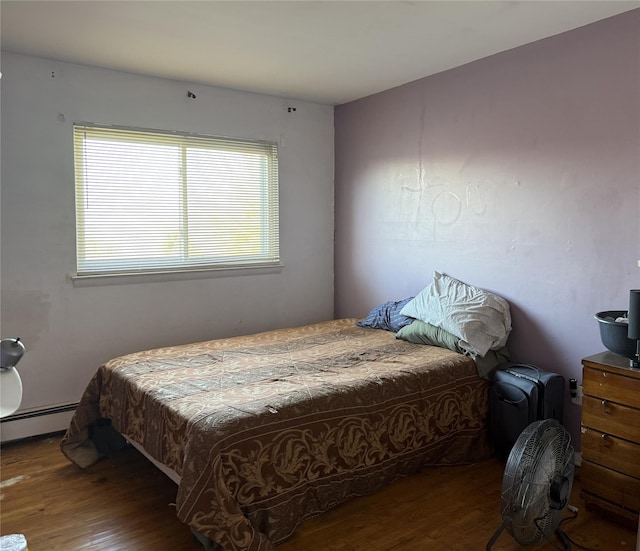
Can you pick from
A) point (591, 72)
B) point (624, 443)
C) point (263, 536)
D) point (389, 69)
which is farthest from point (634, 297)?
point (389, 69)

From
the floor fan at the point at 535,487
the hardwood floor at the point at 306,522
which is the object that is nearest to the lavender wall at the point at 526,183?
the hardwood floor at the point at 306,522

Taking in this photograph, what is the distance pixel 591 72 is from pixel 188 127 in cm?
265

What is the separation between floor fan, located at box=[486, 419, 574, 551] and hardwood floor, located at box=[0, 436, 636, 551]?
19cm

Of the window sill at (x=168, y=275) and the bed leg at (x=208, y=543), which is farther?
the window sill at (x=168, y=275)

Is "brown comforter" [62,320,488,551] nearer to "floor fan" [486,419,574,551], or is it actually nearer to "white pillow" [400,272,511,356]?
"white pillow" [400,272,511,356]

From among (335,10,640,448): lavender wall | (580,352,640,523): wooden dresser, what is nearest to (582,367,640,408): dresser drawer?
(580,352,640,523): wooden dresser

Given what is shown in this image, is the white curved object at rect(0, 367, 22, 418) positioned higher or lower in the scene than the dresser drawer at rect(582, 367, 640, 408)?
A: higher

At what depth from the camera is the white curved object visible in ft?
3.50

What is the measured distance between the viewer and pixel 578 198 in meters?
2.93

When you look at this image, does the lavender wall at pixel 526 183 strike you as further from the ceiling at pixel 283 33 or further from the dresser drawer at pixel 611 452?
the dresser drawer at pixel 611 452

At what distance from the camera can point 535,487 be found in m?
2.09

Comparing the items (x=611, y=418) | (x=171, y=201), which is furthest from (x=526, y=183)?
(x=171, y=201)

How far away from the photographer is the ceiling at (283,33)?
2.55 meters

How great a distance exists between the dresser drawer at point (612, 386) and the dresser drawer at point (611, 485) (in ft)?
1.12
